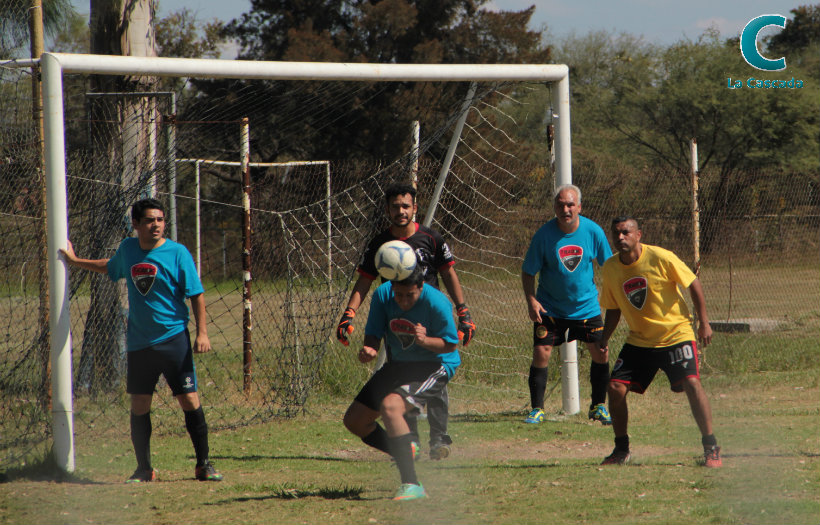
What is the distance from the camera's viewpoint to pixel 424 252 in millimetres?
5770

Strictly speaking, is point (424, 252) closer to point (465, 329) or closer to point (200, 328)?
point (465, 329)

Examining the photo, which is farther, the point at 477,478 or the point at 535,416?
the point at 535,416

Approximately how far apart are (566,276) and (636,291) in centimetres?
138

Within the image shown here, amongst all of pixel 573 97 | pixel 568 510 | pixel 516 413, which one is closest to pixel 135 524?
pixel 568 510

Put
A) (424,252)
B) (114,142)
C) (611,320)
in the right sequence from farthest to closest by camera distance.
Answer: (114,142)
(424,252)
(611,320)

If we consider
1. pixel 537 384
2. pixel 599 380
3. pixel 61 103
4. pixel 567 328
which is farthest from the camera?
pixel 537 384

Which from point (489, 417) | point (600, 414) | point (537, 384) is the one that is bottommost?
point (489, 417)

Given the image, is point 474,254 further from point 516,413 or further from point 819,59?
point 819,59

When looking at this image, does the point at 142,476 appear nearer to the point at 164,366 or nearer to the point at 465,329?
the point at 164,366

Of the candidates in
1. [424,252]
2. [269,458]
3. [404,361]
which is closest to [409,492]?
[404,361]

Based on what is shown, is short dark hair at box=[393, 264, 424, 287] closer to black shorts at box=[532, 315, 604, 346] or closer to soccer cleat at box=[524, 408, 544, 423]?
black shorts at box=[532, 315, 604, 346]

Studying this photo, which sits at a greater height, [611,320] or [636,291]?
[636,291]

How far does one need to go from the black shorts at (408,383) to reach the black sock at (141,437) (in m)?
1.40

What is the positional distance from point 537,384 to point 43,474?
149 inches
